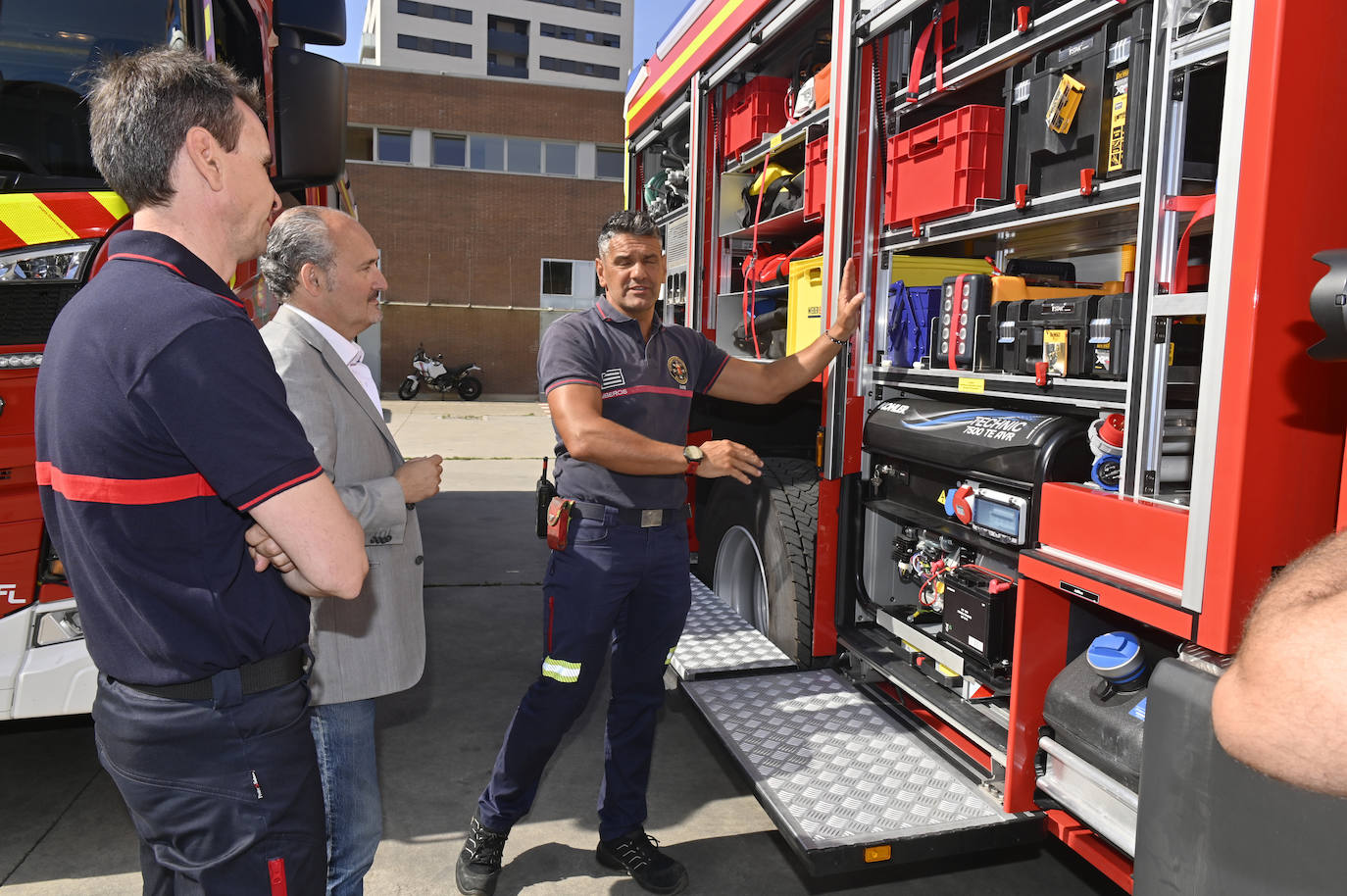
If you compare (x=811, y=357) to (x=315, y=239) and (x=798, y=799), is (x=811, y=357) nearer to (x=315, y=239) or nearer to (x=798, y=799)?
(x=798, y=799)

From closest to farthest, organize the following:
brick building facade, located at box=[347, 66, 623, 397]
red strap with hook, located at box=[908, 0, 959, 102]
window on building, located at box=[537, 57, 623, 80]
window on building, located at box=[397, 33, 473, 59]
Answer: red strap with hook, located at box=[908, 0, 959, 102] < brick building facade, located at box=[347, 66, 623, 397] < window on building, located at box=[397, 33, 473, 59] < window on building, located at box=[537, 57, 623, 80]

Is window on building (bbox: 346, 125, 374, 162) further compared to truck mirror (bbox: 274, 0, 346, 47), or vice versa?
window on building (bbox: 346, 125, 374, 162)

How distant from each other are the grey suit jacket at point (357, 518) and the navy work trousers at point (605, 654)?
0.72 m

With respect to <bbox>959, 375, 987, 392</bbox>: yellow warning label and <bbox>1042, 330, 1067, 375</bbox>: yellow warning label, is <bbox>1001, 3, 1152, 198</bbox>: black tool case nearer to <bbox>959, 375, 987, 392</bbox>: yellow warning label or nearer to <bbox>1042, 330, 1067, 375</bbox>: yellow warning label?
<bbox>1042, 330, 1067, 375</bbox>: yellow warning label

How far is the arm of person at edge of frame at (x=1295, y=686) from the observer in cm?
84

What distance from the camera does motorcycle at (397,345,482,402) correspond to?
21975 millimetres

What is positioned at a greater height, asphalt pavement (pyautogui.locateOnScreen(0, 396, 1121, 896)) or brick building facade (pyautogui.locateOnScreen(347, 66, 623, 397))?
brick building facade (pyautogui.locateOnScreen(347, 66, 623, 397))

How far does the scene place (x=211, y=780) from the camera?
1.48 meters

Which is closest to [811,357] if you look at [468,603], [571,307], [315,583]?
[315,583]

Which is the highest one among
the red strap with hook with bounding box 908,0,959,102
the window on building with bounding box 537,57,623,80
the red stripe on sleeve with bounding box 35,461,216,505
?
the window on building with bounding box 537,57,623,80

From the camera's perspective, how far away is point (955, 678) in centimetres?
316

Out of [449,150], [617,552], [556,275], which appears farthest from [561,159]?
[617,552]

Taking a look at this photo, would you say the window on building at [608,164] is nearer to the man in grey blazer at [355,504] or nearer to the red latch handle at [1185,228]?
the man in grey blazer at [355,504]

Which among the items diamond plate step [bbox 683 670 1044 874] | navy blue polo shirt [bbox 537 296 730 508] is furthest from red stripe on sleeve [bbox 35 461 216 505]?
diamond plate step [bbox 683 670 1044 874]
